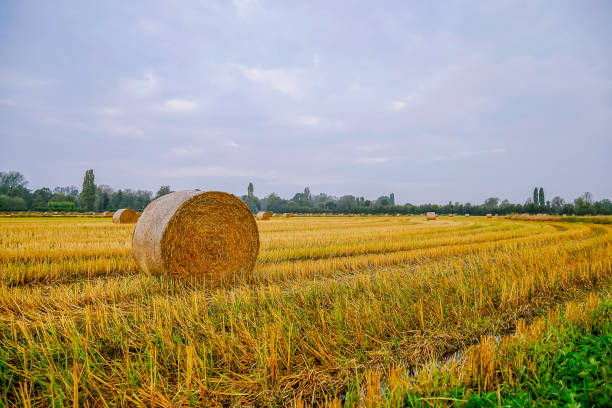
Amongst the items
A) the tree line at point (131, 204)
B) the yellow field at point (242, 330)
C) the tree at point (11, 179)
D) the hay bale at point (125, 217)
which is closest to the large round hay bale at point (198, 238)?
the yellow field at point (242, 330)

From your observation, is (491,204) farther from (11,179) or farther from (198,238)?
(11,179)

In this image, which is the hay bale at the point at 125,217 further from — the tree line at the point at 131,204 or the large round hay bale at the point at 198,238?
the tree line at the point at 131,204

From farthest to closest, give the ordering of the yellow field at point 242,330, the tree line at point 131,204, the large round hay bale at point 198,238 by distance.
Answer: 1. the tree line at point 131,204
2. the large round hay bale at point 198,238
3. the yellow field at point 242,330

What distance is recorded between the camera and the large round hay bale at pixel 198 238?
18.1 feet

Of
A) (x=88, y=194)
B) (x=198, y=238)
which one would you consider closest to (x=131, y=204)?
(x=88, y=194)

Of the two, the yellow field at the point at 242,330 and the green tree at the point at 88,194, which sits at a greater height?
the green tree at the point at 88,194

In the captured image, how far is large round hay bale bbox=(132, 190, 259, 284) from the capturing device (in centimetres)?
553

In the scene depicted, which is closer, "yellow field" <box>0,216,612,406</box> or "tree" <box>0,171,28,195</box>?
"yellow field" <box>0,216,612,406</box>

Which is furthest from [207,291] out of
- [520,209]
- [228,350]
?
[520,209]

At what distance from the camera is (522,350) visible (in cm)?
249

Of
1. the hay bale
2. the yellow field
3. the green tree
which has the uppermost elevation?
the green tree

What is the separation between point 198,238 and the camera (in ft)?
19.6

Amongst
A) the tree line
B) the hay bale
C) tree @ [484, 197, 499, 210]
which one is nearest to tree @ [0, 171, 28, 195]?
the tree line

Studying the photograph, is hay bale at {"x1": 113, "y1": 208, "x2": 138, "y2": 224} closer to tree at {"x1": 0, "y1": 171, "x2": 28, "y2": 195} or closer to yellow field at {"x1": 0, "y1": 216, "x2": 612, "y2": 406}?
yellow field at {"x1": 0, "y1": 216, "x2": 612, "y2": 406}
